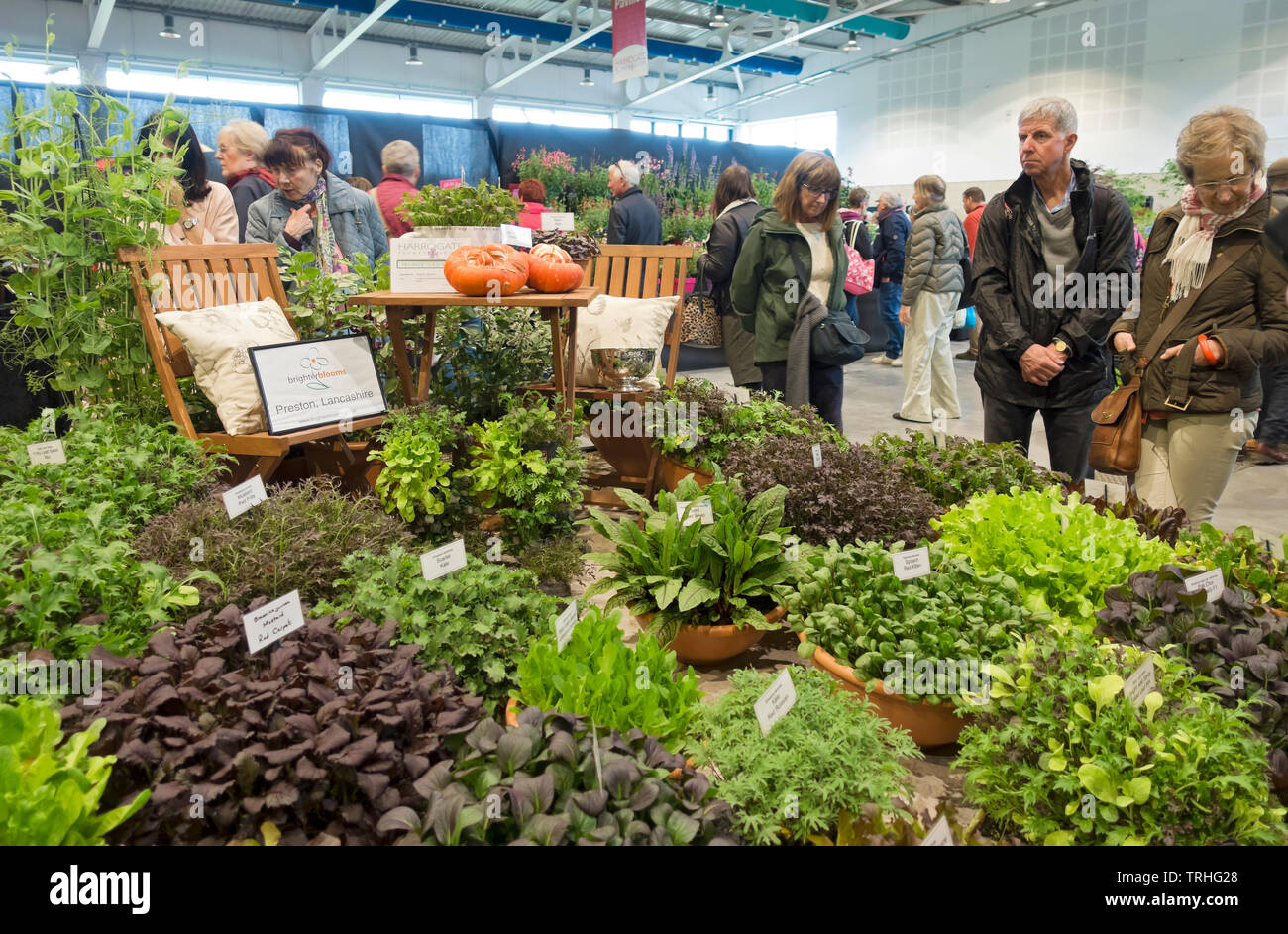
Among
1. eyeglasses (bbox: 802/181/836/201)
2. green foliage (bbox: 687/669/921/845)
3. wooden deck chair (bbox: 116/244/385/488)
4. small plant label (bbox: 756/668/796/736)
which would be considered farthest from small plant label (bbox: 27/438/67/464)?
eyeglasses (bbox: 802/181/836/201)

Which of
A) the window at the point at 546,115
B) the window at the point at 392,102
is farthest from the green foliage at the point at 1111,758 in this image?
the window at the point at 546,115

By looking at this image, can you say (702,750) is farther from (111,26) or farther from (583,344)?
(111,26)

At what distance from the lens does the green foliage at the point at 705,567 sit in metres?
2.27

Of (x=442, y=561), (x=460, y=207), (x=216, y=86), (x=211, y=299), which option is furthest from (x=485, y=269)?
(x=216, y=86)

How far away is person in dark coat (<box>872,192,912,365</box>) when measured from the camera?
848 centimetres

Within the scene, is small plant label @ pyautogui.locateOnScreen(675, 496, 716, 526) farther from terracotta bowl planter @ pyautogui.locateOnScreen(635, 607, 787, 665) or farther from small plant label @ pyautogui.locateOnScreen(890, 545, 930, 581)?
small plant label @ pyautogui.locateOnScreen(890, 545, 930, 581)

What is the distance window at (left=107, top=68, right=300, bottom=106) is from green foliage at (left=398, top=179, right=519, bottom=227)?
1162cm

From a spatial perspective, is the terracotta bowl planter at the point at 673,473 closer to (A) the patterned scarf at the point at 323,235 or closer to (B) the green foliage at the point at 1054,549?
(B) the green foliage at the point at 1054,549

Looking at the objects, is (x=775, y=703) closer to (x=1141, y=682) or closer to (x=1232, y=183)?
(x=1141, y=682)

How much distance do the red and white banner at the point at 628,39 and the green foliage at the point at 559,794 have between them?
4.52 meters

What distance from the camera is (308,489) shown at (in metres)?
2.36

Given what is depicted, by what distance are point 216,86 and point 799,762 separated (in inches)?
642

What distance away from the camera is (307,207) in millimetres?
3877
